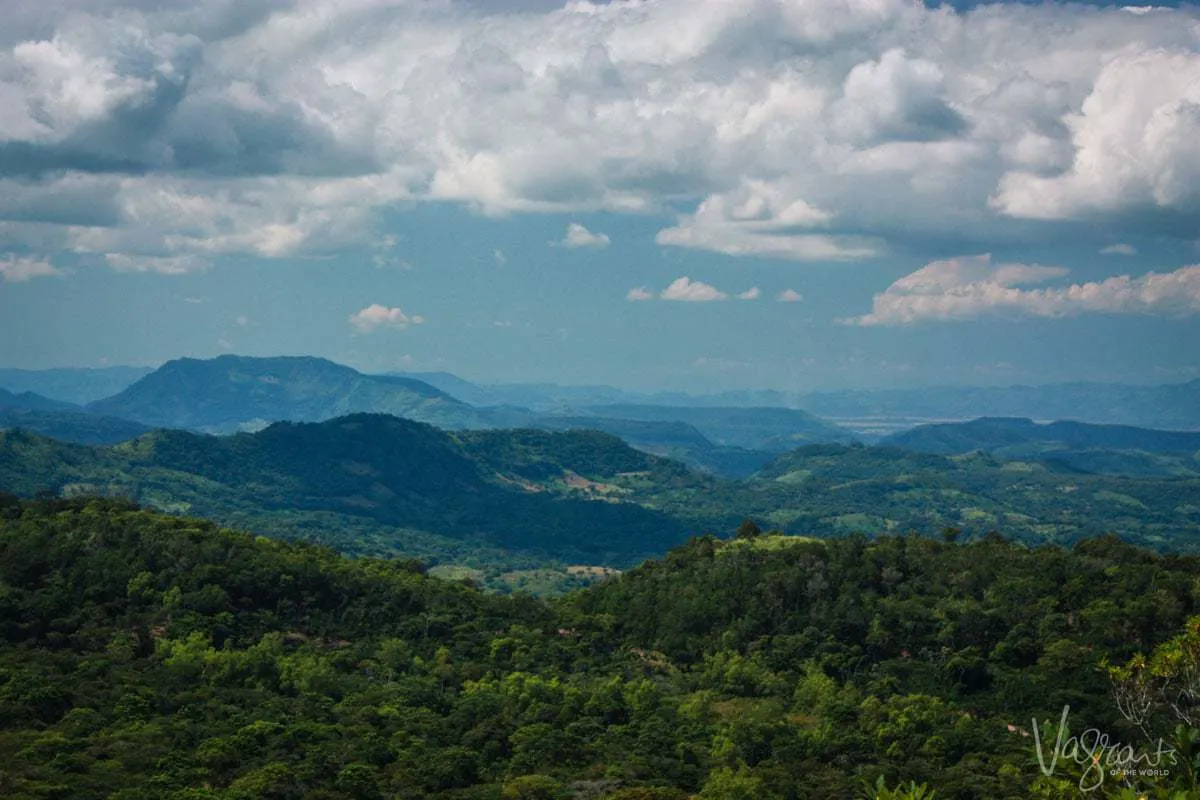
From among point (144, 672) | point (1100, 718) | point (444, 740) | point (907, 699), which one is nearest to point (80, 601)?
point (144, 672)

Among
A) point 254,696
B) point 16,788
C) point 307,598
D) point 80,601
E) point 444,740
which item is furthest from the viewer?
point 307,598

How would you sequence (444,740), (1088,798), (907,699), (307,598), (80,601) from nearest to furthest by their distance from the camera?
(1088,798), (444,740), (907,699), (80,601), (307,598)

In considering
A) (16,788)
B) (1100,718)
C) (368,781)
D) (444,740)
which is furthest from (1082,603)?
(16,788)

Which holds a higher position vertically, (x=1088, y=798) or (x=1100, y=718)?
(x=1088, y=798)

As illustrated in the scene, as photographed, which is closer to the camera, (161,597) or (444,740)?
(444,740)

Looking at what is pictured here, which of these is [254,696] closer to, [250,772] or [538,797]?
[250,772]

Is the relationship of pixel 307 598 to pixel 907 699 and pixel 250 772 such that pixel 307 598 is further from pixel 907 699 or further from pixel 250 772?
pixel 907 699
